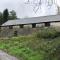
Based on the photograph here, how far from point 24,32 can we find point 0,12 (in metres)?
50.5

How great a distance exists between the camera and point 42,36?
2542 centimetres

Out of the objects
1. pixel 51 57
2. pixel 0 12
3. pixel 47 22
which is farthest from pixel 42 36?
pixel 0 12

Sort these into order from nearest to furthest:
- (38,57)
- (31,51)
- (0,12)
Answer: (38,57), (31,51), (0,12)

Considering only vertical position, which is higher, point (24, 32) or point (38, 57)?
point (38, 57)

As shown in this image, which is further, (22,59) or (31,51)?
(31,51)

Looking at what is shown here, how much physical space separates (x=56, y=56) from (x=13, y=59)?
3515 mm

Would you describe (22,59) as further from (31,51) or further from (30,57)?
(31,51)

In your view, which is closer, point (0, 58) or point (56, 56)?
point (56, 56)

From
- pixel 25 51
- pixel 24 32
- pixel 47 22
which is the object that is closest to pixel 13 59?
pixel 25 51

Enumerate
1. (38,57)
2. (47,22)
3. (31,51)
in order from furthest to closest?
(47,22)
(31,51)
(38,57)

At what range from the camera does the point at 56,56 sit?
1327cm

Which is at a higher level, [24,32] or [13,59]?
[13,59]

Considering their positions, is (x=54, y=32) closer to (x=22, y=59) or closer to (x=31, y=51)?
(x=31, y=51)

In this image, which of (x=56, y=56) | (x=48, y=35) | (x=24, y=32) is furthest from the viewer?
(x=24, y=32)
